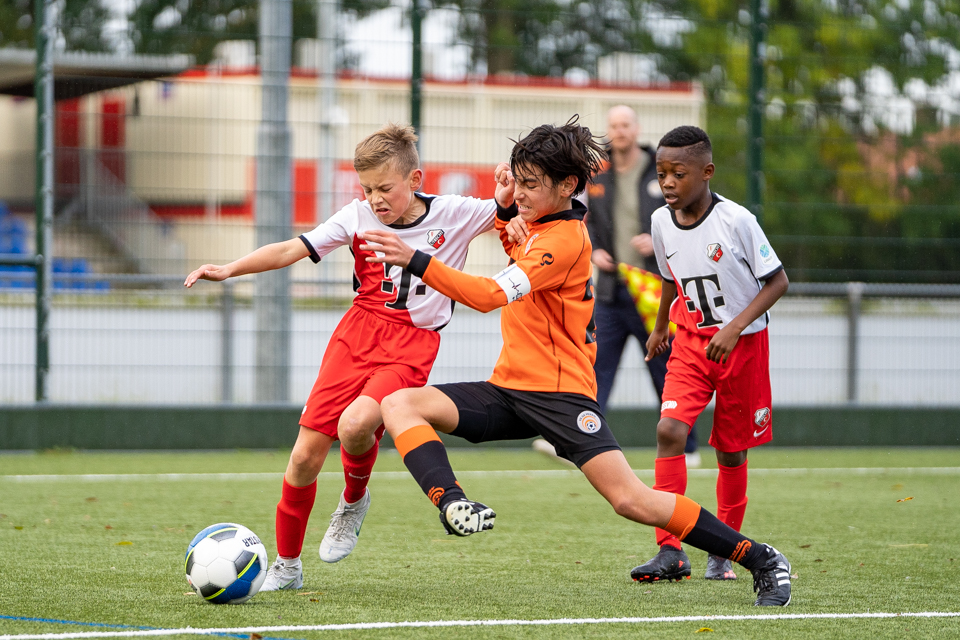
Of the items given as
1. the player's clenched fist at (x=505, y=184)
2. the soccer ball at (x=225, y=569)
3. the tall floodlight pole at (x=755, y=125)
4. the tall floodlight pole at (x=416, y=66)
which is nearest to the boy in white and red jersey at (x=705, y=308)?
the player's clenched fist at (x=505, y=184)

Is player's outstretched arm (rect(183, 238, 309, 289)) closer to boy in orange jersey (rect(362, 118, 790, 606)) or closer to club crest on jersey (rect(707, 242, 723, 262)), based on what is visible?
boy in orange jersey (rect(362, 118, 790, 606))

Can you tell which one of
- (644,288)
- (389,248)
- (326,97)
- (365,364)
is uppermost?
(326,97)

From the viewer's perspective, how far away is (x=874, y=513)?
640 centimetres

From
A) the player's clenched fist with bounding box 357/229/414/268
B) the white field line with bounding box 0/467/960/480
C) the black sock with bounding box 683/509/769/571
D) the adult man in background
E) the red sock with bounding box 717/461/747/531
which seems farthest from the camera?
the white field line with bounding box 0/467/960/480

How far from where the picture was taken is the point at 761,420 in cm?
476

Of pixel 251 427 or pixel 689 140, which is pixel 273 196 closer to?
pixel 251 427

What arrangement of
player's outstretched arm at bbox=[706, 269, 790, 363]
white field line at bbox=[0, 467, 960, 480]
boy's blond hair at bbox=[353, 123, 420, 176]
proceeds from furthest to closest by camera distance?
white field line at bbox=[0, 467, 960, 480], player's outstretched arm at bbox=[706, 269, 790, 363], boy's blond hair at bbox=[353, 123, 420, 176]

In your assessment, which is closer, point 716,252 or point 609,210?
point 716,252

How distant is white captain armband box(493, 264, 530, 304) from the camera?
12.5 feet

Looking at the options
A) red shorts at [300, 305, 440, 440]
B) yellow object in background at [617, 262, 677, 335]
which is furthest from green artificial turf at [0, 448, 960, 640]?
yellow object in background at [617, 262, 677, 335]

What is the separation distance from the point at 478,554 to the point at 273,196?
4686 millimetres

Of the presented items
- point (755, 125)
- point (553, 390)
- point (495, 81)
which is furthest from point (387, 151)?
point (755, 125)

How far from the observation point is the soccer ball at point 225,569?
156 inches

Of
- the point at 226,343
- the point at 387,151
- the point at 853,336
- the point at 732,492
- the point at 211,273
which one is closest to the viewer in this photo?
the point at 211,273
